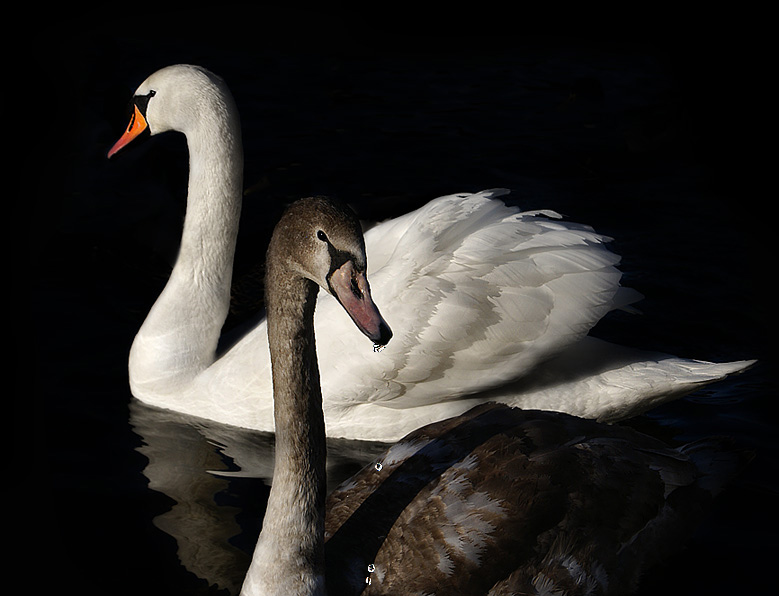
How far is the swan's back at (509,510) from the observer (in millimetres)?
3055

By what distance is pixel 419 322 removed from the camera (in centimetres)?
419

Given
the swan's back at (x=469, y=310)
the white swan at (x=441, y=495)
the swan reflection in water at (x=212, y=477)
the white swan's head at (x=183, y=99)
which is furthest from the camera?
the white swan's head at (x=183, y=99)

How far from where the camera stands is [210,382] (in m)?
4.70

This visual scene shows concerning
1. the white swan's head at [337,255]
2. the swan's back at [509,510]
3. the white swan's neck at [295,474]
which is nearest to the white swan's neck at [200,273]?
the swan's back at [509,510]

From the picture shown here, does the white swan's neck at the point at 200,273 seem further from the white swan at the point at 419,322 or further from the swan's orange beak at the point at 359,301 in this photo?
the swan's orange beak at the point at 359,301

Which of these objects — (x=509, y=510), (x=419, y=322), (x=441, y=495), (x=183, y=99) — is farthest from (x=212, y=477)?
(x=183, y=99)

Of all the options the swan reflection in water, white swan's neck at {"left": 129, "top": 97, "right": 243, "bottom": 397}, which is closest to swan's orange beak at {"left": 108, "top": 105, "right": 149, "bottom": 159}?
white swan's neck at {"left": 129, "top": 97, "right": 243, "bottom": 397}

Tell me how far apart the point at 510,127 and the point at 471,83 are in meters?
1.35

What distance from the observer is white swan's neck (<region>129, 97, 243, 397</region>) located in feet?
15.6

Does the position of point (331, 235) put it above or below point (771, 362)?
above

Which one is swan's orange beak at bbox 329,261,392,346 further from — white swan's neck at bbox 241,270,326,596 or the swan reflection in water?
the swan reflection in water

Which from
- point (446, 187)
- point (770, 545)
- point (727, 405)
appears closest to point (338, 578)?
point (770, 545)

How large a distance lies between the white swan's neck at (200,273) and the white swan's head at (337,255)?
2.15 metres

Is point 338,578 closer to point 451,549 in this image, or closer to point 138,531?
point 451,549
